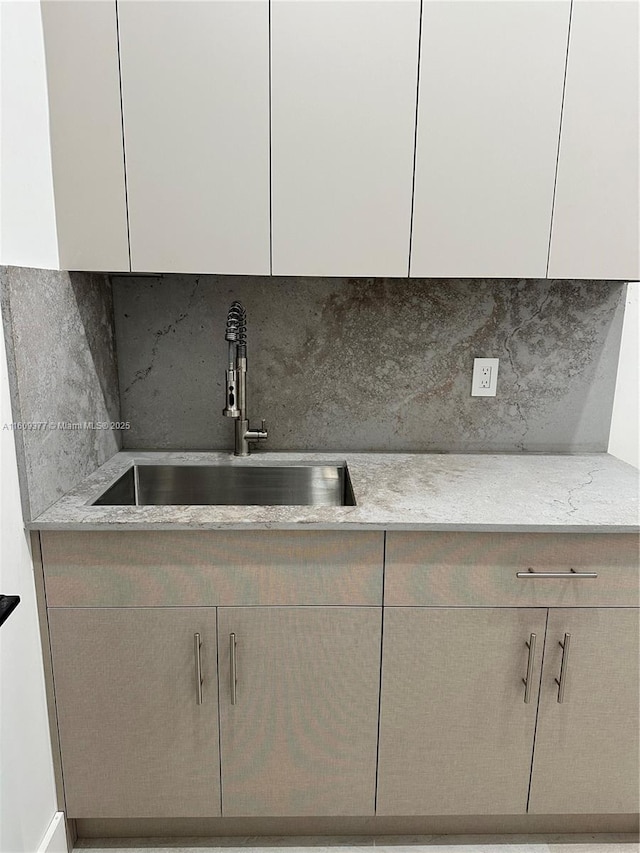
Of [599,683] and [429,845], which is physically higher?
[599,683]

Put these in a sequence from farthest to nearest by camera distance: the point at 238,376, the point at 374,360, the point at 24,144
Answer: the point at 374,360 < the point at 238,376 < the point at 24,144

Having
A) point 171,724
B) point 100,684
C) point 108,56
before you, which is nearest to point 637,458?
point 171,724

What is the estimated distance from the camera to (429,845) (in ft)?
5.23

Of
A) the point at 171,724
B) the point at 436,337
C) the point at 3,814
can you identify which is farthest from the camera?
the point at 436,337

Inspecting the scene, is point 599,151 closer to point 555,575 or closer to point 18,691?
point 555,575

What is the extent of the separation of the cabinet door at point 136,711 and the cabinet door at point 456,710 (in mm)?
460

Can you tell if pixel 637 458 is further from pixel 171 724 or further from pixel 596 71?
pixel 171 724

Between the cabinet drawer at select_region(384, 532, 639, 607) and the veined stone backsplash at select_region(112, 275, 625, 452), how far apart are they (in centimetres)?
58

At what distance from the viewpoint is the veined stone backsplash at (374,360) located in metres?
1.84

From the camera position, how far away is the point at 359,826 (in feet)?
5.28

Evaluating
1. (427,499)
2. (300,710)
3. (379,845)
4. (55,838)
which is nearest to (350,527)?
(427,499)

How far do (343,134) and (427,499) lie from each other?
3.05 ft

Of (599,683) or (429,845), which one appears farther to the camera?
(429,845)

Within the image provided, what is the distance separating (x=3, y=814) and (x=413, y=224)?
1.63 meters
